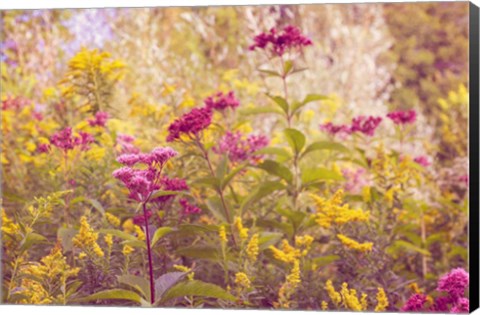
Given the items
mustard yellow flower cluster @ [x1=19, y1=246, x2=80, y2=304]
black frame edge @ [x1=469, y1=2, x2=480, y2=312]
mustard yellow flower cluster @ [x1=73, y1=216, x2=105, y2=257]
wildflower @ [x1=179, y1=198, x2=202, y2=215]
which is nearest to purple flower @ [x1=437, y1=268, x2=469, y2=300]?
black frame edge @ [x1=469, y1=2, x2=480, y2=312]

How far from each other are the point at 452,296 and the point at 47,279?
1545 mm

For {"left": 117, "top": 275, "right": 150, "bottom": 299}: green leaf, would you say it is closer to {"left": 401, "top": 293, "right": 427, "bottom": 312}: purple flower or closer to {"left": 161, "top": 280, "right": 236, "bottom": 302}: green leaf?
{"left": 161, "top": 280, "right": 236, "bottom": 302}: green leaf

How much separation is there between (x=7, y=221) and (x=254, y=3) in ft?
4.48

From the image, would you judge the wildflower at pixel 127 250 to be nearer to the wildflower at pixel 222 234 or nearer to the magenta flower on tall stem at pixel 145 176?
the magenta flower on tall stem at pixel 145 176

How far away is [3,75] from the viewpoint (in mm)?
5332

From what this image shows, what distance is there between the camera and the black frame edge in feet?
12.1

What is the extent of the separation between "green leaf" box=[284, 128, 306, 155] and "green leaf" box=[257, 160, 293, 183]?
0.09 metres

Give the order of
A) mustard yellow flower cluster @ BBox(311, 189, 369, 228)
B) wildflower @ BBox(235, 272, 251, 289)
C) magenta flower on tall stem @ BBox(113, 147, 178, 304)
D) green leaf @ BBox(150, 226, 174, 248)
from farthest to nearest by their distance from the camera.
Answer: mustard yellow flower cluster @ BBox(311, 189, 369, 228)
wildflower @ BBox(235, 272, 251, 289)
green leaf @ BBox(150, 226, 174, 248)
magenta flower on tall stem @ BBox(113, 147, 178, 304)

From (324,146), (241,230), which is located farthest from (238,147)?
(241,230)

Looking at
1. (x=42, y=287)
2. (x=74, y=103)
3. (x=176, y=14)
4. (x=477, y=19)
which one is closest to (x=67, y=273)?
(x=42, y=287)

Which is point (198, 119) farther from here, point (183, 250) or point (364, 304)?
point (364, 304)

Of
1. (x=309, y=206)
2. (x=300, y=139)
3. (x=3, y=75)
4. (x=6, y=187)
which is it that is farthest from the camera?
(x=3, y=75)

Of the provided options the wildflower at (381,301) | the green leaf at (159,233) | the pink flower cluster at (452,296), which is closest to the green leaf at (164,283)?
the green leaf at (159,233)

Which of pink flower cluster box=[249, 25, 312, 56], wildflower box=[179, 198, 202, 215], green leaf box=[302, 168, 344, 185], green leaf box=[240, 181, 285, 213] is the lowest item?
wildflower box=[179, 198, 202, 215]
